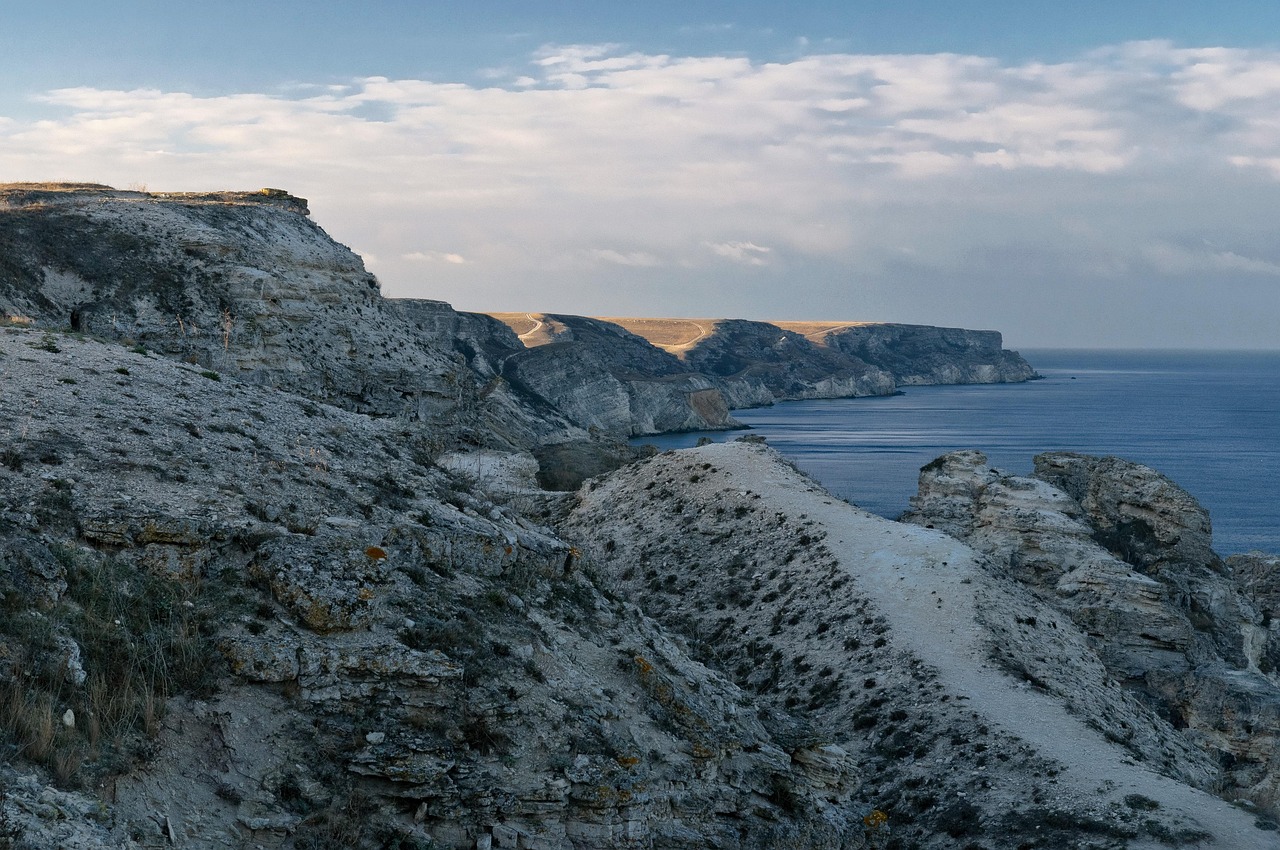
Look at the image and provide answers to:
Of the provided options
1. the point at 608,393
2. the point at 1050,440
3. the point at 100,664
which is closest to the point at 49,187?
the point at 100,664

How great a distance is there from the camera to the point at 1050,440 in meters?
125

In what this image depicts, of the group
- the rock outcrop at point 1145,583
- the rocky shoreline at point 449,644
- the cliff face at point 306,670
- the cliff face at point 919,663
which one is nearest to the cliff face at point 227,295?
the rocky shoreline at point 449,644

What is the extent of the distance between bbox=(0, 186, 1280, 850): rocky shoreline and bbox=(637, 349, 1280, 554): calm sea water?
1299 inches

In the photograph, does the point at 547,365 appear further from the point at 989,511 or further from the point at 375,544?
the point at 375,544

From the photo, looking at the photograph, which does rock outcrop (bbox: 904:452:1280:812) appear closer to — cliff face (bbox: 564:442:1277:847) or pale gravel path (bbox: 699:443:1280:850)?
cliff face (bbox: 564:442:1277:847)

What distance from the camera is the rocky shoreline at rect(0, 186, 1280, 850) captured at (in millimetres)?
10586

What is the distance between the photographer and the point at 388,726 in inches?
456

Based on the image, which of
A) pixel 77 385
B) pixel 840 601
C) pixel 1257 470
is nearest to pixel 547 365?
pixel 1257 470

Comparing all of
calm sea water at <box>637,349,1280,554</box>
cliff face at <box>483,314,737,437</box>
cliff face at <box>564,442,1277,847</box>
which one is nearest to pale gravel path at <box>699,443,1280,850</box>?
cliff face at <box>564,442,1277,847</box>

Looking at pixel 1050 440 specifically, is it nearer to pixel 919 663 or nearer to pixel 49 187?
pixel 919 663

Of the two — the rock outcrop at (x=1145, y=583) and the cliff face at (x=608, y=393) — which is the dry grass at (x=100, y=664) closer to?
the rock outcrop at (x=1145, y=583)

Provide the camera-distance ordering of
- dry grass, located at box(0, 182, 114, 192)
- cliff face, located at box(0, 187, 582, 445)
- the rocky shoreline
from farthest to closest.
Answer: dry grass, located at box(0, 182, 114, 192) → cliff face, located at box(0, 187, 582, 445) → the rocky shoreline

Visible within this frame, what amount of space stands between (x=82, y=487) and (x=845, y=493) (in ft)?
253

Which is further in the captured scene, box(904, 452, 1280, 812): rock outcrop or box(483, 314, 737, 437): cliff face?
box(483, 314, 737, 437): cliff face
